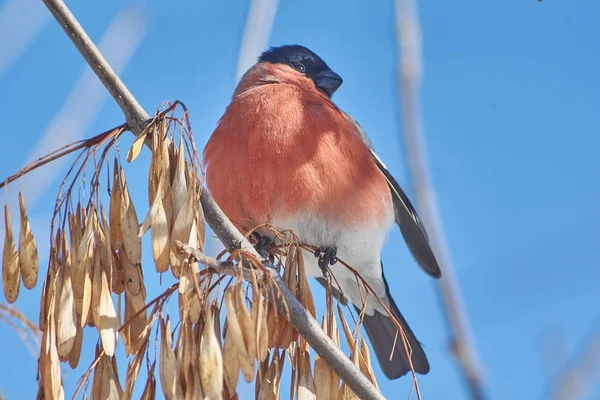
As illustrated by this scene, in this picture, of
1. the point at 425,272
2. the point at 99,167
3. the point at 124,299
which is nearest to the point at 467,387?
the point at 124,299

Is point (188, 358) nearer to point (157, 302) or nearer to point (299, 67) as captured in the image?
point (157, 302)

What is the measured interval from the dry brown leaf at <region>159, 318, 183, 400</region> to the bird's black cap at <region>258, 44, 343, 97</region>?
2538 millimetres

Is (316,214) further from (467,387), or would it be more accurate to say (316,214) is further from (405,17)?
(467,387)

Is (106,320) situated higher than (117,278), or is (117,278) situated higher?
(117,278)

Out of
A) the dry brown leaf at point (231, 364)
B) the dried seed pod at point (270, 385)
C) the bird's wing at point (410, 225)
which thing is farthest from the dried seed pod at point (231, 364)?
the bird's wing at point (410, 225)

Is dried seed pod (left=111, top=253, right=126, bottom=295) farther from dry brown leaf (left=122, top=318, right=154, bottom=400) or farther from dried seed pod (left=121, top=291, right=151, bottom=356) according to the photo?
dry brown leaf (left=122, top=318, right=154, bottom=400)

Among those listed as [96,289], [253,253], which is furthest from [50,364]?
[253,253]

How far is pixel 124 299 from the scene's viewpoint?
5.45 feet

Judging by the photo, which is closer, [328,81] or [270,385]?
[270,385]

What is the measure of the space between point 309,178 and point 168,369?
4.95 feet

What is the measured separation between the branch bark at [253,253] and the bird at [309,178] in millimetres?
932

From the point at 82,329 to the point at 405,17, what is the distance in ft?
3.80

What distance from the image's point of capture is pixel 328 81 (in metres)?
3.91

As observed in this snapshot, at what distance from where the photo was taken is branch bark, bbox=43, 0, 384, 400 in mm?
1672
